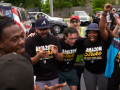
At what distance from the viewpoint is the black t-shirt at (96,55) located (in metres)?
2.95

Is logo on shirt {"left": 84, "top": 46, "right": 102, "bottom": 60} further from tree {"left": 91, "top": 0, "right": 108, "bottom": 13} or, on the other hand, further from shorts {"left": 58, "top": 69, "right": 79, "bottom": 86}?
tree {"left": 91, "top": 0, "right": 108, "bottom": 13}

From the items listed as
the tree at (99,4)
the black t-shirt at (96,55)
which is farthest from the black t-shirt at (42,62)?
the tree at (99,4)

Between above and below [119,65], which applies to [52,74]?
below

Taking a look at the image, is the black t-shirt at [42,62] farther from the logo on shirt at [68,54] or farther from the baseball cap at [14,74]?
the baseball cap at [14,74]

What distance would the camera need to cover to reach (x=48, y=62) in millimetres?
2760

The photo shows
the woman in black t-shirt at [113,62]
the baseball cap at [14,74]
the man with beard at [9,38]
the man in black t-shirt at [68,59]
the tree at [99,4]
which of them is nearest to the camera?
the baseball cap at [14,74]

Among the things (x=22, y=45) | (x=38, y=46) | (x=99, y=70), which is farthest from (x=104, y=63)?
(x=22, y=45)

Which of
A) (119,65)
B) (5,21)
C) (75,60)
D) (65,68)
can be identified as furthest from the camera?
(75,60)

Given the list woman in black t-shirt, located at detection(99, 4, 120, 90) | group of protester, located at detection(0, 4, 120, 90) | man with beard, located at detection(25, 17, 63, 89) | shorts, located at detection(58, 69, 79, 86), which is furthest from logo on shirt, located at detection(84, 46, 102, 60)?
man with beard, located at detection(25, 17, 63, 89)

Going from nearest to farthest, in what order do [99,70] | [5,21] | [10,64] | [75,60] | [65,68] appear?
[10,64]
[5,21]
[99,70]
[65,68]
[75,60]

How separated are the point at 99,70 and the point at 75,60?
61cm

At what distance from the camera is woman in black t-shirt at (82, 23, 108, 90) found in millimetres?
2953

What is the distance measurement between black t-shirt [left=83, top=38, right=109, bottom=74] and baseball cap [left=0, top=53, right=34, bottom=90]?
2.12 metres

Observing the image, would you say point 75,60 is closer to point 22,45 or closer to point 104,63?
point 104,63
